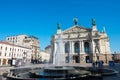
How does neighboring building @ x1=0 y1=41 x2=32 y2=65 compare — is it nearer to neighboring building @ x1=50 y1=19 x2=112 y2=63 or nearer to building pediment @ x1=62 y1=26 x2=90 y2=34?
neighboring building @ x1=50 y1=19 x2=112 y2=63

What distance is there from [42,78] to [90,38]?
2294 inches

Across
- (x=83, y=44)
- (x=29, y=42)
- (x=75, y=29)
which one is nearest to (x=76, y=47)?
(x=83, y=44)

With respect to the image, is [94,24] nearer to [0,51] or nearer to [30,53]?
[30,53]

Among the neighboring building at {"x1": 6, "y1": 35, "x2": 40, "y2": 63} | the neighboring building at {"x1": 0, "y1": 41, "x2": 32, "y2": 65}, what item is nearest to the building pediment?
the neighboring building at {"x1": 6, "y1": 35, "x2": 40, "y2": 63}

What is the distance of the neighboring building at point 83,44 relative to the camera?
226ft

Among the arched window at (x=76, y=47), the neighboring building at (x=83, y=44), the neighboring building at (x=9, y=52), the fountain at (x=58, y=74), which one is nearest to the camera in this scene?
the fountain at (x=58, y=74)

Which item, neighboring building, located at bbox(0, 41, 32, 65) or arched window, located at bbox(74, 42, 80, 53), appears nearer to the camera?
neighboring building, located at bbox(0, 41, 32, 65)

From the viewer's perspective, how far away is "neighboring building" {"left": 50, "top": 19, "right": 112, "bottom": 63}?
6894 centimetres

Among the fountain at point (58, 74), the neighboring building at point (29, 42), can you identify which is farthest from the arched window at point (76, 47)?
the fountain at point (58, 74)

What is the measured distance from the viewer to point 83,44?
237 feet

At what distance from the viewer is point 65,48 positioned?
76062mm

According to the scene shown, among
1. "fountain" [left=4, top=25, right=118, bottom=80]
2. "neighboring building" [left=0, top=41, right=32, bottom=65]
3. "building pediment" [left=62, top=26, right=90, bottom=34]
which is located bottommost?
"fountain" [left=4, top=25, right=118, bottom=80]

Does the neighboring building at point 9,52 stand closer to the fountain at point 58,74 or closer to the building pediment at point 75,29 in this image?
the building pediment at point 75,29

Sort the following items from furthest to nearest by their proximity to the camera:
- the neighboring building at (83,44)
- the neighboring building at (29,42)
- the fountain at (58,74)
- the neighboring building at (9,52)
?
the neighboring building at (29,42), the neighboring building at (83,44), the neighboring building at (9,52), the fountain at (58,74)
